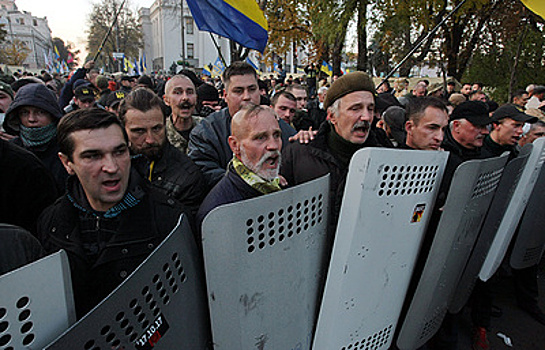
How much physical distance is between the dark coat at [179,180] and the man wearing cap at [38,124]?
0.95 meters

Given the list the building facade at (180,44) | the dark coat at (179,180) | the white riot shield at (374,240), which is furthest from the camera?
the building facade at (180,44)

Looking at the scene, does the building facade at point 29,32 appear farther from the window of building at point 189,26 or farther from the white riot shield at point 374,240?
the white riot shield at point 374,240

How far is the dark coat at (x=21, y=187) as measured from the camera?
77.2 inches

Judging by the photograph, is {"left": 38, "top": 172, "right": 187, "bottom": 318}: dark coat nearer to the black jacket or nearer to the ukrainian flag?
the black jacket

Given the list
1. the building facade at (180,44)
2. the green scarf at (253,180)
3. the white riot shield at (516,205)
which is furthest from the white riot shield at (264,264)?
the building facade at (180,44)

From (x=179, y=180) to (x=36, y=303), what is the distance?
4.43 feet

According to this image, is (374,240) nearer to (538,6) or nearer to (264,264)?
(264,264)

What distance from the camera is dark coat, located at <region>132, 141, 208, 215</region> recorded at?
2.14m

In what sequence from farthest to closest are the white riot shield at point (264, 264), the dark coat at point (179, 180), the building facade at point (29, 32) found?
the building facade at point (29, 32)
the dark coat at point (179, 180)
the white riot shield at point (264, 264)

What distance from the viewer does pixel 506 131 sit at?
10.2ft

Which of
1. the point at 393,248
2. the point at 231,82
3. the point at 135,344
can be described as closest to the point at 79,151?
the point at 135,344

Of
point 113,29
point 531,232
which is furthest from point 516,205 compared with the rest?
point 113,29

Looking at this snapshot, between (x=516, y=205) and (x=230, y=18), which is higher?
(x=230, y=18)

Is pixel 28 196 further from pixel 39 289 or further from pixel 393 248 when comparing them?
pixel 393 248
